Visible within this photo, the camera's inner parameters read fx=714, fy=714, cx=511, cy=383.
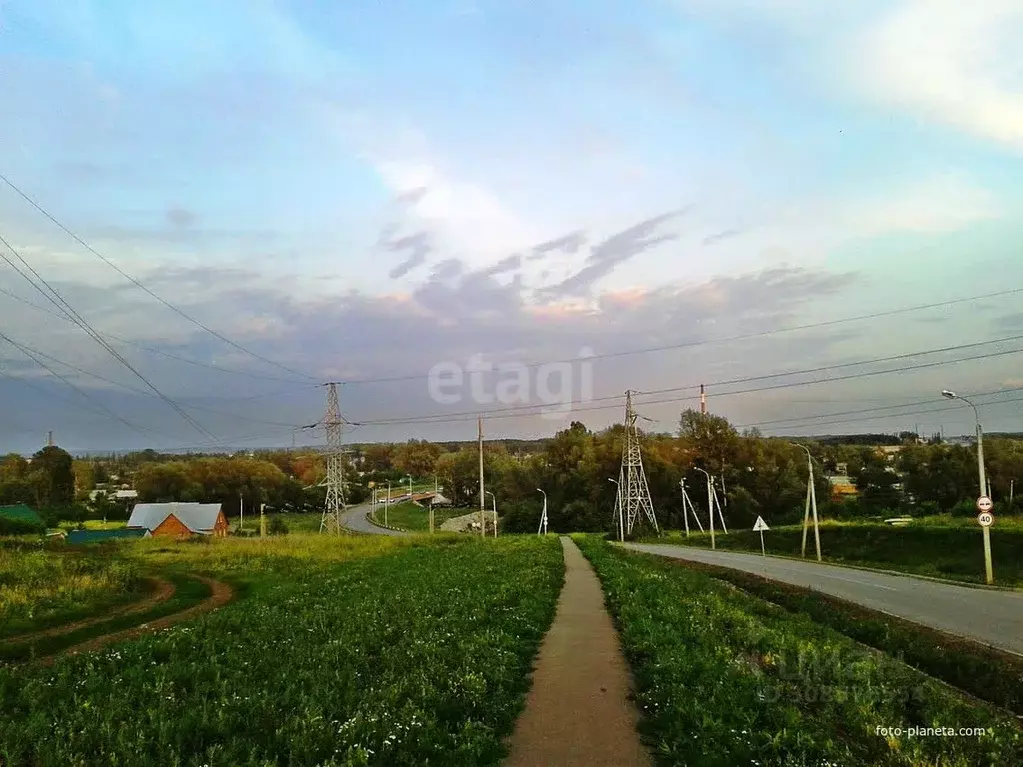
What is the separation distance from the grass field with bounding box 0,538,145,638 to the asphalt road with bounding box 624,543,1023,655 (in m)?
22.2

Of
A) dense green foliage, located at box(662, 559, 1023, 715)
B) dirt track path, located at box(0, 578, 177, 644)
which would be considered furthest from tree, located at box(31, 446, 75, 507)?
dense green foliage, located at box(662, 559, 1023, 715)

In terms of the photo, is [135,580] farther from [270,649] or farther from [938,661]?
[938,661]

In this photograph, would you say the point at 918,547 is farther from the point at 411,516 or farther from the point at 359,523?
the point at 411,516

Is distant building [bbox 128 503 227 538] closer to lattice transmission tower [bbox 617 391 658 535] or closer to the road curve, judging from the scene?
the road curve

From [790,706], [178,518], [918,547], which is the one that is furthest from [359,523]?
[790,706]

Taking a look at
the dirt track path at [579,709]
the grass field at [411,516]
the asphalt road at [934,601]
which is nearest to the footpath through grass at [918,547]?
the asphalt road at [934,601]

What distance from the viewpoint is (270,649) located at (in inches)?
447

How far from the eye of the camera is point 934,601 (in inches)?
862

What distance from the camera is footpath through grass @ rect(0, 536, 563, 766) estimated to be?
6297mm

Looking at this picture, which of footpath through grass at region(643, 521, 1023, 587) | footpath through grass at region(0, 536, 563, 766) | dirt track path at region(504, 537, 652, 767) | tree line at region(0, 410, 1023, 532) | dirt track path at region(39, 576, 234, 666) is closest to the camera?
footpath through grass at region(0, 536, 563, 766)

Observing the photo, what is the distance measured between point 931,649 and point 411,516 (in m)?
106

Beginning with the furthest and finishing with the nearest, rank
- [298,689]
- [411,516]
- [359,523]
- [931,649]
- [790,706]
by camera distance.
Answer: [411,516] < [359,523] < [931,649] < [298,689] < [790,706]

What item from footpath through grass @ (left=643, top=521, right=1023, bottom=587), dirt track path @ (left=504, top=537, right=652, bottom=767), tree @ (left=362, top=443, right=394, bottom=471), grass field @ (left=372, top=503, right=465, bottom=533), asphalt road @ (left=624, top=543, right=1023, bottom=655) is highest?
tree @ (left=362, top=443, right=394, bottom=471)

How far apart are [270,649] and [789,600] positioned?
51.7 feet
